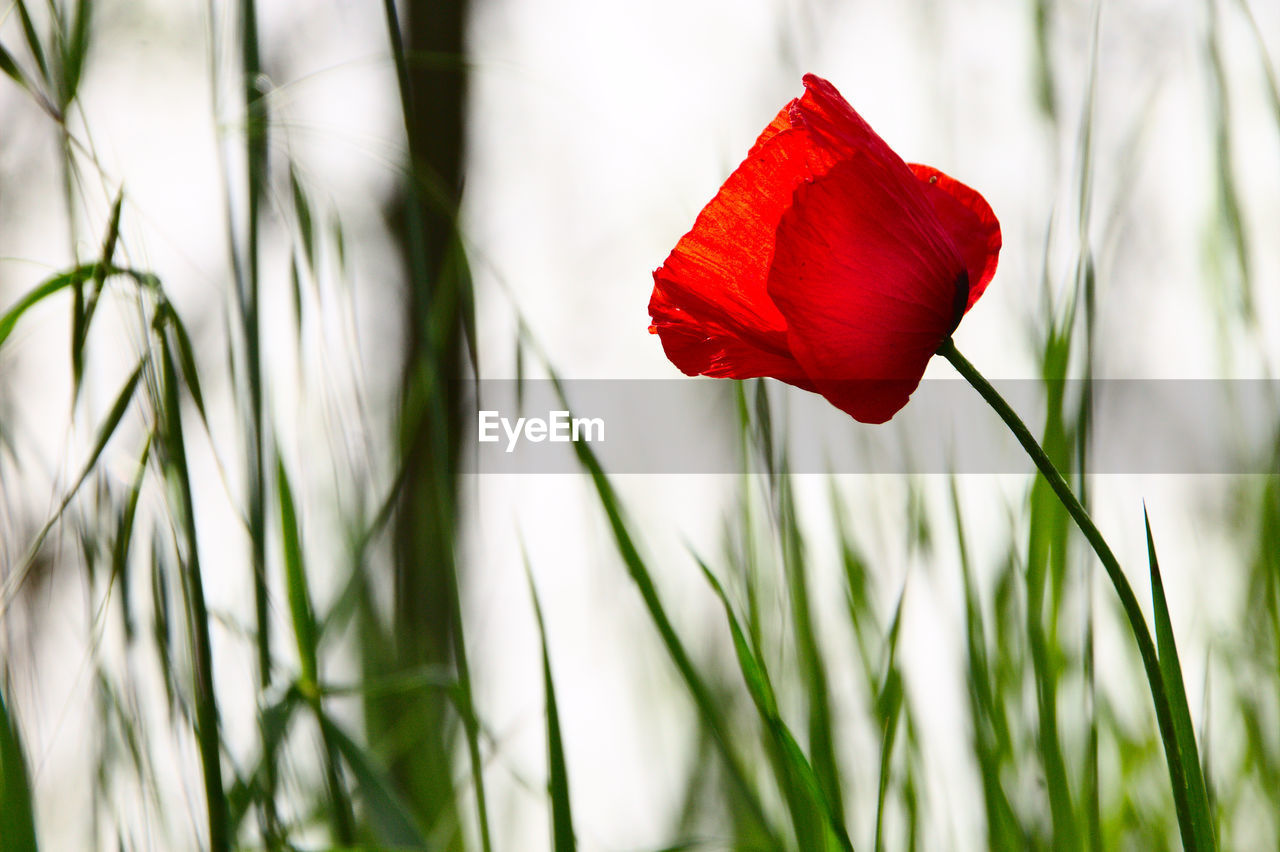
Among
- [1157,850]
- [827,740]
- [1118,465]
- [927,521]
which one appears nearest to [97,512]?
[827,740]

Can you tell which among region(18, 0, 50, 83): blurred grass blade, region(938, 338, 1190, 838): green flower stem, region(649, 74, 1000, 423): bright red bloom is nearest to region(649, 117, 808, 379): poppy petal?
region(649, 74, 1000, 423): bright red bloom

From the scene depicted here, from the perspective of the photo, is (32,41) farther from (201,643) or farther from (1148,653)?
(1148,653)

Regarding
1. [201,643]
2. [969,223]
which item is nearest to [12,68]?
[201,643]

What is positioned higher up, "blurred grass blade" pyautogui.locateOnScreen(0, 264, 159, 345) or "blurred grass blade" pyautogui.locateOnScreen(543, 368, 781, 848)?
"blurred grass blade" pyautogui.locateOnScreen(0, 264, 159, 345)

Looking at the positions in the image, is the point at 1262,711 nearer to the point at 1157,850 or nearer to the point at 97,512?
the point at 1157,850

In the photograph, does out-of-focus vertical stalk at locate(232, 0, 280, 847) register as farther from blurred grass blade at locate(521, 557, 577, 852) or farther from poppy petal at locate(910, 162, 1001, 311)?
poppy petal at locate(910, 162, 1001, 311)
